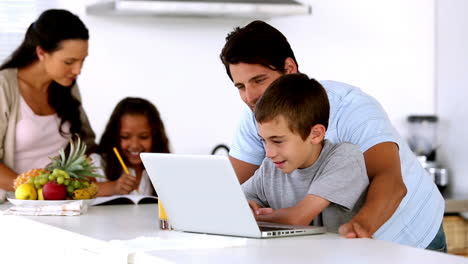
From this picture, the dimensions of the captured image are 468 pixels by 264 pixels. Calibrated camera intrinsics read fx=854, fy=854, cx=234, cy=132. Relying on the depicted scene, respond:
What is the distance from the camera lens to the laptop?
5.48 ft

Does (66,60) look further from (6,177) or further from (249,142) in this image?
(249,142)

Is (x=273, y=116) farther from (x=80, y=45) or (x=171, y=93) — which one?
(x=171, y=93)

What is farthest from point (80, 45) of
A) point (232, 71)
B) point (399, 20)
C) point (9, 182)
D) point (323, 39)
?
point (399, 20)

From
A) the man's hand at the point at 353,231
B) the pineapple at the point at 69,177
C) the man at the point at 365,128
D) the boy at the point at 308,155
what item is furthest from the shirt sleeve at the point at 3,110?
the man's hand at the point at 353,231

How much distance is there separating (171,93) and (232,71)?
2508mm

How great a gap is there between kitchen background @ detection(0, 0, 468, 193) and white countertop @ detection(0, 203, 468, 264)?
221cm

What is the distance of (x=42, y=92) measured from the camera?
336 cm

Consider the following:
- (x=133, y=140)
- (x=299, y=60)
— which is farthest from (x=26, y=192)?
(x=299, y=60)

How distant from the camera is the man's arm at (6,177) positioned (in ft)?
9.73

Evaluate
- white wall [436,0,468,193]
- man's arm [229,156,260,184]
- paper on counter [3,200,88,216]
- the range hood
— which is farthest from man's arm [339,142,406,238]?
white wall [436,0,468,193]

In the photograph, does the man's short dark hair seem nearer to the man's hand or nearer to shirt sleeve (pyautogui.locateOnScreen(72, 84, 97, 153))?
the man's hand

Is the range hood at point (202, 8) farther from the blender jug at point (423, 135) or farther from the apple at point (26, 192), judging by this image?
the apple at point (26, 192)

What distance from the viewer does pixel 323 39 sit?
5027 millimetres

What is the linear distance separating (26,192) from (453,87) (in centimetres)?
346
